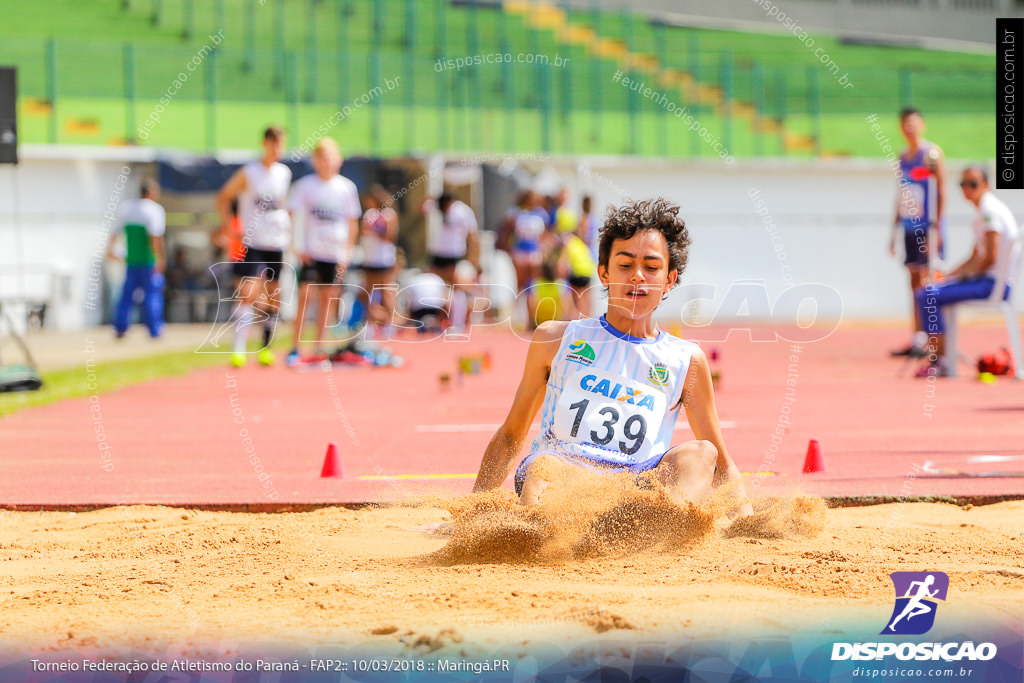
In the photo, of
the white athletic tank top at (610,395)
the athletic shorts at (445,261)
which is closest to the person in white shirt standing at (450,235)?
the athletic shorts at (445,261)

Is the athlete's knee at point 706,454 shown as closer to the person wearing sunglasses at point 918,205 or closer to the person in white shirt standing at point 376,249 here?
the person wearing sunglasses at point 918,205

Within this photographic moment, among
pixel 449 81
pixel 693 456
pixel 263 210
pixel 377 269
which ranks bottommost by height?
pixel 693 456

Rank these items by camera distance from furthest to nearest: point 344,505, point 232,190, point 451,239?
point 451,239
point 232,190
point 344,505

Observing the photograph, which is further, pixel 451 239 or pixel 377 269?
pixel 451 239

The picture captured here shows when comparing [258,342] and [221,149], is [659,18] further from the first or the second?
[258,342]

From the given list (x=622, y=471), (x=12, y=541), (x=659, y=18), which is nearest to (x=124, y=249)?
(x=12, y=541)

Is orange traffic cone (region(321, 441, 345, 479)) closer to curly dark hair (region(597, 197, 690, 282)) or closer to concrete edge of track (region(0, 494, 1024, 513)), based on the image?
concrete edge of track (region(0, 494, 1024, 513))

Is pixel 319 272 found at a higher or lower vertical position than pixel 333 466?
higher

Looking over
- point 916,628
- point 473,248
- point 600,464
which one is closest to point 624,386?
point 600,464

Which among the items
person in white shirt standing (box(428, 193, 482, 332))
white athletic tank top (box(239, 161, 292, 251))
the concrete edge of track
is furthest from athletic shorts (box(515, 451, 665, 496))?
person in white shirt standing (box(428, 193, 482, 332))

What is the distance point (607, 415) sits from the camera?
4633mm

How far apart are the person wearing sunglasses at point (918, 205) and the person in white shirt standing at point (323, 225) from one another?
5770 mm

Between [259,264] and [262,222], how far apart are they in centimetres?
44

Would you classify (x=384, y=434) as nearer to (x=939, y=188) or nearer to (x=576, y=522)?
(x=576, y=522)
